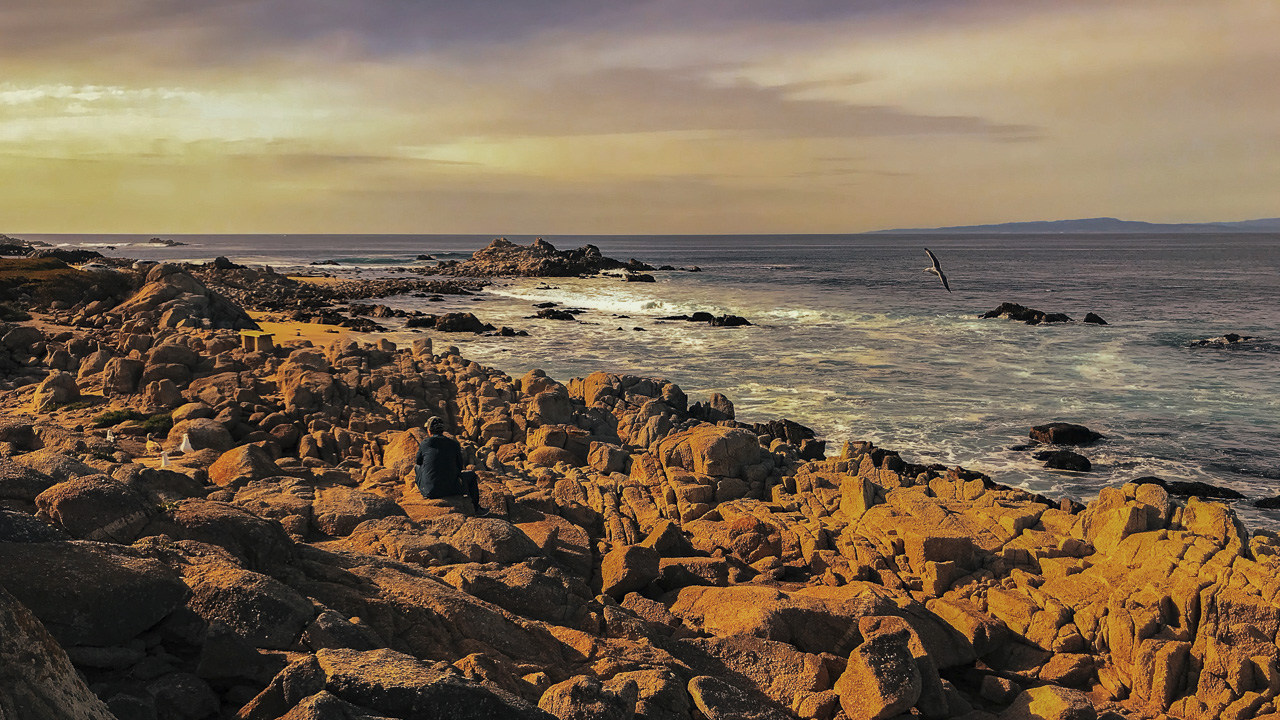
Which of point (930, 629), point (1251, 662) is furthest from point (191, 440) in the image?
point (1251, 662)

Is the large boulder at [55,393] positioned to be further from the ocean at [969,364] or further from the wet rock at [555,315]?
the wet rock at [555,315]

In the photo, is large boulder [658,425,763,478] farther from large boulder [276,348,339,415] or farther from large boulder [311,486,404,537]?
large boulder [276,348,339,415]

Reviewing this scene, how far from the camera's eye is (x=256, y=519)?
7.68m

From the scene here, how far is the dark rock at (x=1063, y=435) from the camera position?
72.9 ft

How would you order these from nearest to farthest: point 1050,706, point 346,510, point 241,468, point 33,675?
point 33,675 → point 1050,706 → point 346,510 → point 241,468

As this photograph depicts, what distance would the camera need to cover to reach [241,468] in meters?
12.2

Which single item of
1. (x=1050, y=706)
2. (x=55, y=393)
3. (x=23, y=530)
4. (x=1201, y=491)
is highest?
(x=23, y=530)

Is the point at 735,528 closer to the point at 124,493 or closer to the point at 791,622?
the point at 791,622

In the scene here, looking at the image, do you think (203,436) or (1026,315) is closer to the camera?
(203,436)

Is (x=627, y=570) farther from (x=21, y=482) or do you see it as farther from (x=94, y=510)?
(x=21, y=482)

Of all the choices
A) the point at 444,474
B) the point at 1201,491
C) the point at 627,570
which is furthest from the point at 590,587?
the point at 1201,491

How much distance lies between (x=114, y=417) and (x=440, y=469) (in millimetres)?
9878

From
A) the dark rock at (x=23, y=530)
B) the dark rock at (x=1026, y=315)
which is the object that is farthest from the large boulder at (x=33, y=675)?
the dark rock at (x=1026, y=315)

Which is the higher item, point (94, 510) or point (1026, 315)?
point (94, 510)
